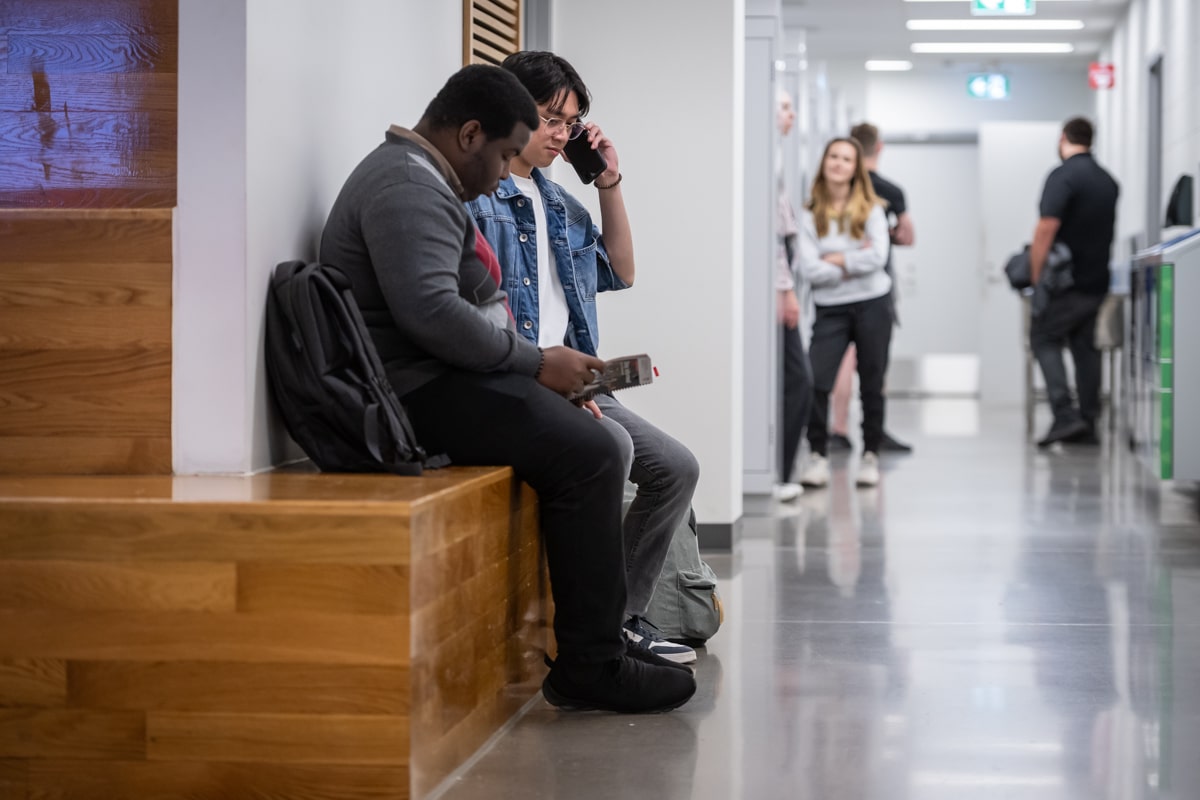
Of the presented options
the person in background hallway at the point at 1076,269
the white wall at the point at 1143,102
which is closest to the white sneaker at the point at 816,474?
the person in background hallway at the point at 1076,269

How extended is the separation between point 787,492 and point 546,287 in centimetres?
325

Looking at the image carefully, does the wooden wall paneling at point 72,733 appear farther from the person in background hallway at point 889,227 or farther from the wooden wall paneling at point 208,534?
the person in background hallway at point 889,227

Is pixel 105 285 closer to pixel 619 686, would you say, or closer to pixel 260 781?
pixel 260 781

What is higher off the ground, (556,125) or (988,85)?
(988,85)

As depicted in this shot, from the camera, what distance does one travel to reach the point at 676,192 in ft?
15.9

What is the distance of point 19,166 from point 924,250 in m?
13.4

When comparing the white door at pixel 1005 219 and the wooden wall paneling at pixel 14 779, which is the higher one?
the white door at pixel 1005 219

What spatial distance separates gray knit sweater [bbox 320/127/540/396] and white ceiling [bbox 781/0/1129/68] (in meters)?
9.21

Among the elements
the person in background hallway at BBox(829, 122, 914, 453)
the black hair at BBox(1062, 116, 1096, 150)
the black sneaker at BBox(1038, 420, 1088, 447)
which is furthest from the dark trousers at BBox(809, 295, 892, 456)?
the black hair at BBox(1062, 116, 1096, 150)

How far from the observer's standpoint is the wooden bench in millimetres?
2129

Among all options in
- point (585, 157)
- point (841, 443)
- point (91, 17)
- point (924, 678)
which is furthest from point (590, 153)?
point (841, 443)

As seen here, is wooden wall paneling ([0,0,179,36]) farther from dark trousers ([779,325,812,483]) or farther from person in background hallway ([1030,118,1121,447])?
person in background hallway ([1030,118,1121,447])

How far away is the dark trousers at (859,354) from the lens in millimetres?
6871

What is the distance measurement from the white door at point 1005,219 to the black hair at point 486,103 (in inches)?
440
